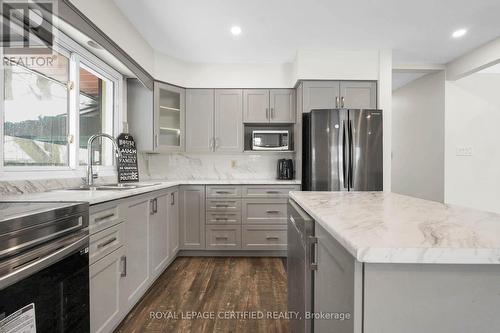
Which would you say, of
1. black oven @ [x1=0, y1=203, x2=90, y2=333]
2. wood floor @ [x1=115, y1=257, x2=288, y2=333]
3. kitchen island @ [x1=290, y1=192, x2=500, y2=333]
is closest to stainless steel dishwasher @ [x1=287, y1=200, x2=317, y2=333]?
kitchen island @ [x1=290, y1=192, x2=500, y2=333]

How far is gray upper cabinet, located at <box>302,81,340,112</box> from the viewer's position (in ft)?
10.6

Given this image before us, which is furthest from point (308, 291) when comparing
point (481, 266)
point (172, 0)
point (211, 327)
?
point (172, 0)

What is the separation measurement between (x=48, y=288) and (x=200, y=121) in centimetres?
278

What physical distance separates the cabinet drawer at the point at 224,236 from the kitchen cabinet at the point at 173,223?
0.39m

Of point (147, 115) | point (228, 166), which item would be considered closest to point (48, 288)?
point (147, 115)

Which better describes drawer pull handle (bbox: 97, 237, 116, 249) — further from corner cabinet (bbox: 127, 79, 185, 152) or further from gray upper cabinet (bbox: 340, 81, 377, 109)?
gray upper cabinet (bbox: 340, 81, 377, 109)

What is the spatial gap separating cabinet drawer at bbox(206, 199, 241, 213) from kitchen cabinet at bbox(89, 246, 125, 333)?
1.49 metres

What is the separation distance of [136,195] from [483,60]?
4.27m

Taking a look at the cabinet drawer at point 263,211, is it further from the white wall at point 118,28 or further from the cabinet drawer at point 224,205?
the white wall at point 118,28

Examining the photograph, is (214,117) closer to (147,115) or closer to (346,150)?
(147,115)

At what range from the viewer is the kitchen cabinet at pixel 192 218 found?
3189 millimetres

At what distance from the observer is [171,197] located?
2879mm

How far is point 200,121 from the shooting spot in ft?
11.6

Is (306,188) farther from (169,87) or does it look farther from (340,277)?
(340,277)
